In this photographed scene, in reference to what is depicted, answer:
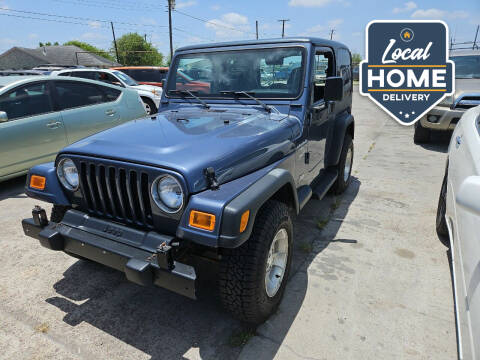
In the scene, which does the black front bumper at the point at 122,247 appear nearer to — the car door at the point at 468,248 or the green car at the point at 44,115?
the car door at the point at 468,248

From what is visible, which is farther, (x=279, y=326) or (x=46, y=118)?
(x=46, y=118)

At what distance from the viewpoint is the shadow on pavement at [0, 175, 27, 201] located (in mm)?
4699

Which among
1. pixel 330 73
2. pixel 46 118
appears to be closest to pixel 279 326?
pixel 330 73

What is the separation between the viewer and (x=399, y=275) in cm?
295

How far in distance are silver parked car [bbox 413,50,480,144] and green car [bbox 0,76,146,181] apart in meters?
6.22

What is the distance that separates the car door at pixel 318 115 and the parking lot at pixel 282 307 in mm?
798

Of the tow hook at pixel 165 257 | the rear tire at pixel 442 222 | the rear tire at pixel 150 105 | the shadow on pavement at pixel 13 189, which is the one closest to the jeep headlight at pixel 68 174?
the tow hook at pixel 165 257

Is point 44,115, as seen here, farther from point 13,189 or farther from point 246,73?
point 246,73

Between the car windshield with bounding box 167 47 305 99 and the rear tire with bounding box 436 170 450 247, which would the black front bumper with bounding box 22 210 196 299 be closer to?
the car windshield with bounding box 167 47 305 99

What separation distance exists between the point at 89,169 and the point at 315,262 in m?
2.10

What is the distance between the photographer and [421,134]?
24.8 ft

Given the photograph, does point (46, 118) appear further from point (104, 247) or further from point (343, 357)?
point (343, 357)

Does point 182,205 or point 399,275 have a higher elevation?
point 182,205

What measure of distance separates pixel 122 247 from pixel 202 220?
599 millimetres
